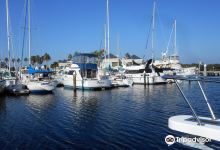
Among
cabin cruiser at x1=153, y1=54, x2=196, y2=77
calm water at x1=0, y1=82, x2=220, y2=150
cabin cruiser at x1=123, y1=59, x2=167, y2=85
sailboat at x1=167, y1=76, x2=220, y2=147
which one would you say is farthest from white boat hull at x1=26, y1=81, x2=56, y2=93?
cabin cruiser at x1=153, y1=54, x2=196, y2=77

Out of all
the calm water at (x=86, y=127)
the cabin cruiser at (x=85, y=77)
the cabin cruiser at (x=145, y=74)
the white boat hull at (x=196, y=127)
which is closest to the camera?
the white boat hull at (x=196, y=127)

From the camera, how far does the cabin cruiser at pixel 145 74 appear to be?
2537 inches

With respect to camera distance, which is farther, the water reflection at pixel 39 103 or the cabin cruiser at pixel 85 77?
the cabin cruiser at pixel 85 77

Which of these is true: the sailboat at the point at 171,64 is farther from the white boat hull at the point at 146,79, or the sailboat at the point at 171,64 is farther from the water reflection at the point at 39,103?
the water reflection at the point at 39,103

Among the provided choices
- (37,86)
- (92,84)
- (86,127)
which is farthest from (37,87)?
(86,127)

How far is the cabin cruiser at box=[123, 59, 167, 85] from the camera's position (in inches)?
2537

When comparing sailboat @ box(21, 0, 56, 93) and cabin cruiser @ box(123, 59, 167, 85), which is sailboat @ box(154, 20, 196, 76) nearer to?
cabin cruiser @ box(123, 59, 167, 85)

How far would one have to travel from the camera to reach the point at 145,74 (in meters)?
65.1

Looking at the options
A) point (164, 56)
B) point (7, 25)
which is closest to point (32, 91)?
point (7, 25)

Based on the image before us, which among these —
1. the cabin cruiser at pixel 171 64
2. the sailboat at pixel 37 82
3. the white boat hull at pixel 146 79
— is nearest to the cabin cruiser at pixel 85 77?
the sailboat at pixel 37 82

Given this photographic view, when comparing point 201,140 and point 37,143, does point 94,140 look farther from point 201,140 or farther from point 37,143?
point 201,140

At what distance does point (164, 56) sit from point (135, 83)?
2163 cm

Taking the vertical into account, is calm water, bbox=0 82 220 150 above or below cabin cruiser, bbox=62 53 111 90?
below

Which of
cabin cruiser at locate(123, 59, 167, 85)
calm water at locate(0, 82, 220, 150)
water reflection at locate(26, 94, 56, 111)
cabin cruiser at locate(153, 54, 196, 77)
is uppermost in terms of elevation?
cabin cruiser at locate(153, 54, 196, 77)
